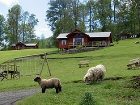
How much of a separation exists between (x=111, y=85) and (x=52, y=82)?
438 centimetres

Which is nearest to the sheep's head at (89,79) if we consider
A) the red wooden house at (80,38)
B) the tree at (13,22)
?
the red wooden house at (80,38)

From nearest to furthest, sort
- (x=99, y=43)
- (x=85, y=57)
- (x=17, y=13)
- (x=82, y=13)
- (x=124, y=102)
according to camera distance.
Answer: (x=124, y=102)
(x=85, y=57)
(x=99, y=43)
(x=82, y=13)
(x=17, y=13)

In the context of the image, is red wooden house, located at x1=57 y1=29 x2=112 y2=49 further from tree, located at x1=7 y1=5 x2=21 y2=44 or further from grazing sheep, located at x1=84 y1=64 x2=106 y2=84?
grazing sheep, located at x1=84 y1=64 x2=106 y2=84

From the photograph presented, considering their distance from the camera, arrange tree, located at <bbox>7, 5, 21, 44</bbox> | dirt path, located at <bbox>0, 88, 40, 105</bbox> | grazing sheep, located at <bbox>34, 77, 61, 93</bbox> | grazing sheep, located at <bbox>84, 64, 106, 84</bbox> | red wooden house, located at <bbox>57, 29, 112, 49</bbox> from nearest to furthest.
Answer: dirt path, located at <bbox>0, 88, 40, 105</bbox> → grazing sheep, located at <bbox>34, 77, 61, 93</bbox> → grazing sheep, located at <bbox>84, 64, 106, 84</bbox> → red wooden house, located at <bbox>57, 29, 112, 49</bbox> → tree, located at <bbox>7, 5, 21, 44</bbox>

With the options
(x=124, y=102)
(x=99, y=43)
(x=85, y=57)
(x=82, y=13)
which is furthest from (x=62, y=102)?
(x=82, y=13)

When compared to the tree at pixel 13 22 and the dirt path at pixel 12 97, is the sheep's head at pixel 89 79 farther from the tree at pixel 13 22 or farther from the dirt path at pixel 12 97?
the tree at pixel 13 22

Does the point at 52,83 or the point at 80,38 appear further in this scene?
the point at 80,38

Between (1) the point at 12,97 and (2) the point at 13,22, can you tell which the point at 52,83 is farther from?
(2) the point at 13,22

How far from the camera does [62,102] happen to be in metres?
22.2

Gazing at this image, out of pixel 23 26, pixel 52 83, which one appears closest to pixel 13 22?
pixel 23 26

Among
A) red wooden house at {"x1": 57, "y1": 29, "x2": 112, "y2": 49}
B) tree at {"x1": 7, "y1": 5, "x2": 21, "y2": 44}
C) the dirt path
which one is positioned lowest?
the dirt path

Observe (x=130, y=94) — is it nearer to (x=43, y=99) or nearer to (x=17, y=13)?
(x=43, y=99)

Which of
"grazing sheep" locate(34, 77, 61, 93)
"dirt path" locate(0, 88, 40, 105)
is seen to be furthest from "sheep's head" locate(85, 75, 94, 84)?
"grazing sheep" locate(34, 77, 61, 93)

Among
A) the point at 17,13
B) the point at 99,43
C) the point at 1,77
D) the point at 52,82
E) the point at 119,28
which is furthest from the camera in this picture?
the point at 17,13
